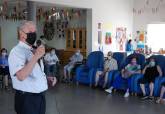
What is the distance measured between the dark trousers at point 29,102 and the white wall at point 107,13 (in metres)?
7.20

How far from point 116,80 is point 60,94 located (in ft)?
5.19

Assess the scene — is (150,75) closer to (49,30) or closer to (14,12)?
(14,12)

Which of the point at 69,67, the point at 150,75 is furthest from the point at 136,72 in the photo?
the point at 69,67

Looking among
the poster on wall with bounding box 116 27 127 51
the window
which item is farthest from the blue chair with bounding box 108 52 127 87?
the window

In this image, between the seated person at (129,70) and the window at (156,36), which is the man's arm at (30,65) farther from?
the window at (156,36)

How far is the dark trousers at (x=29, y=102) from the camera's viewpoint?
8.21 ft

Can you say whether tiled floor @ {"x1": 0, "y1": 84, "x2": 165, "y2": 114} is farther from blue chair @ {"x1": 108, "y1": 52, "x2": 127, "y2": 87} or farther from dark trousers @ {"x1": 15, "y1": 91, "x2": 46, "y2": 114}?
dark trousers @ {"x1": 15, "y1": 91, "x2": 46, "y2": 114}

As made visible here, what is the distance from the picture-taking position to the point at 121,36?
1140cm

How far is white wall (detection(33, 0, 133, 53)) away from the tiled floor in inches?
119

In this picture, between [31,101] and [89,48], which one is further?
[89,48]

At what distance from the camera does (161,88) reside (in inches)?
269

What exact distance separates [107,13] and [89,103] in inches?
201

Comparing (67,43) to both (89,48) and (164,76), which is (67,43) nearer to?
(89,48)

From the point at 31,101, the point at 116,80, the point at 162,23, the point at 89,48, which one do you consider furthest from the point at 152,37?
the point at 31,101
